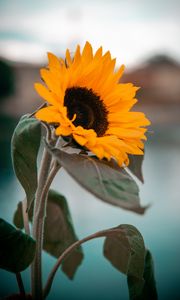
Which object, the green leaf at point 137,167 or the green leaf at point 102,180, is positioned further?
the green leaf at point 137,167

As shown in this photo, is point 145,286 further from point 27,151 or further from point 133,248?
point 27,151

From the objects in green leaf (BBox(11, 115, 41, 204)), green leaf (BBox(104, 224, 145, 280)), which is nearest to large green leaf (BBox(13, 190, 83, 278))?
green leaf (BBox(104, 224, 145, 280))

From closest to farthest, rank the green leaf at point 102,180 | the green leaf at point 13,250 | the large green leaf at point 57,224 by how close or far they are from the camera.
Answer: the green leaf at point 102,180
the green leaf at point 13,250
the large green leaf at point 57,224

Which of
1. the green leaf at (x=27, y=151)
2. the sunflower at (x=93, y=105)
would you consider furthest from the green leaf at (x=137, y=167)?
the green leaf at (x=27, y=151)

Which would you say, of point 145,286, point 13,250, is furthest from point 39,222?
point 145,286

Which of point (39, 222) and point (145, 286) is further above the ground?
point (39, 222)

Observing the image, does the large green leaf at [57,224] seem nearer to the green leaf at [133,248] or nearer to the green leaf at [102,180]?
the green leaf at [133,248]

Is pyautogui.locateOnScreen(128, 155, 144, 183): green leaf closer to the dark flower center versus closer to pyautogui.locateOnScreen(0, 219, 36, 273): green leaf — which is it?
the dark flower center
